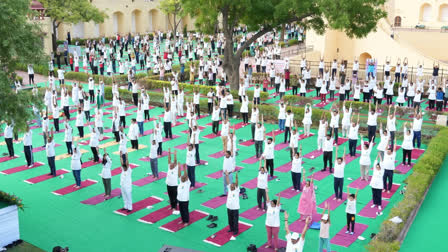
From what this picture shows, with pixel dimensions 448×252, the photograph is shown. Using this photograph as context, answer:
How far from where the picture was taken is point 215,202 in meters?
13.0

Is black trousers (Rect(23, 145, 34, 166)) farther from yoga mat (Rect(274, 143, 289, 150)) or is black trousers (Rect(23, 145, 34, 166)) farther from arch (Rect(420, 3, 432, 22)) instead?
arch (Rect(420, 3, 432, 22))

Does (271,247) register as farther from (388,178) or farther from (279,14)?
(279,14)

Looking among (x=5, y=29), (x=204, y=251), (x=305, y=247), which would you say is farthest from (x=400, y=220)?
(x=5, y=29)

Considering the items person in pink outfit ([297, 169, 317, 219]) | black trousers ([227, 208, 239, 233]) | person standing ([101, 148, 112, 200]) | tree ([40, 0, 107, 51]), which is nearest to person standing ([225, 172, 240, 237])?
black trousers ([227, 208, 239, 233])

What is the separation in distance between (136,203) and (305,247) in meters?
4.61

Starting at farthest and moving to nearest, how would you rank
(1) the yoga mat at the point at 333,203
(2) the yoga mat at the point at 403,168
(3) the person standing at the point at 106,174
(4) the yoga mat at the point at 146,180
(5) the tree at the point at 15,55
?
(2) the yoga mat at the point at 403,168
(4) the yoga mat at the point at 146,180
(3) the person standing at the point at 106,174
(1) the yoga mat at the point at 333,203
(5) the tree at the point at 15,55

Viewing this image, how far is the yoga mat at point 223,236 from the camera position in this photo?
429 inches

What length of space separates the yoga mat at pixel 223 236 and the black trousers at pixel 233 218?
0.51 ft

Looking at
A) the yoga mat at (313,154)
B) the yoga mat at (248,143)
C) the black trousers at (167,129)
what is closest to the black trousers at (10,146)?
the black trousers at (167,129)

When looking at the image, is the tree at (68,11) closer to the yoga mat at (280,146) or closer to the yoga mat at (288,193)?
the yoga mat at (280,146)

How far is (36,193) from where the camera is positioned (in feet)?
45.2

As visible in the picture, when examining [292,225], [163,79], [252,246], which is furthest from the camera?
[163,79]

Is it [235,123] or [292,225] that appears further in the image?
[235,123]

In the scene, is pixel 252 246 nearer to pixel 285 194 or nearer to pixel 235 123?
pixel 285 194
